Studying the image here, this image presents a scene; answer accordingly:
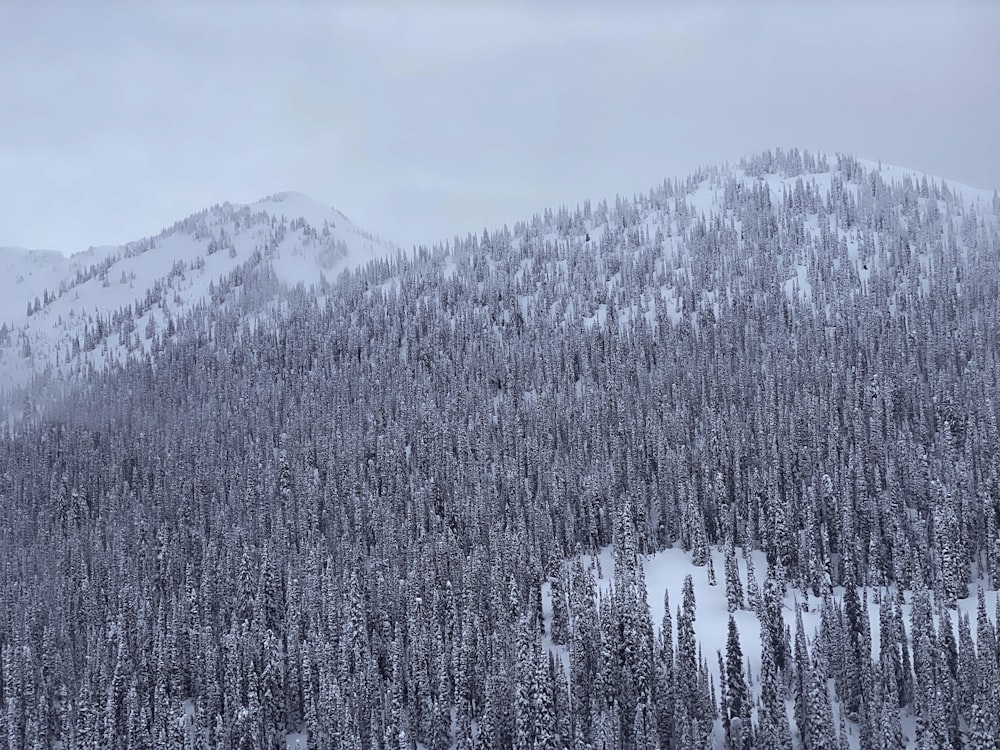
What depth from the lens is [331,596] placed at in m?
121

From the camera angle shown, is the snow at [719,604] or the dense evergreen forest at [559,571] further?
the snow at [719,604]

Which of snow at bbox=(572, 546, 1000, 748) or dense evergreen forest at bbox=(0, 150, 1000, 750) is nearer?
dense evergreen forest at bbox=(0, 150, 1000, 750)

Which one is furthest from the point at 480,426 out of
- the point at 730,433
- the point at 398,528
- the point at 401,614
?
the point at 401,614

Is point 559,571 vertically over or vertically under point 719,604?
over

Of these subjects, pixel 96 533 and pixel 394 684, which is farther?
pixel 96 533

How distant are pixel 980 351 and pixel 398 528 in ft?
418

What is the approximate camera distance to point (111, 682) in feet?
376

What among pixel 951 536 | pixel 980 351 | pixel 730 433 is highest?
pixel 980 351

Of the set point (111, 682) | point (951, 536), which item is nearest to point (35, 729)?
point (111, 682)

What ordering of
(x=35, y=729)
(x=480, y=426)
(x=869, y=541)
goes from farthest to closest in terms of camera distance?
(x=480, y=426), (x=869, y=541), (x=35, y=729)

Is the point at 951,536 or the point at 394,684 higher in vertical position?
the point at 951,536

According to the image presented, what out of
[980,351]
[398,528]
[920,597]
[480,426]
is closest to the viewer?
[920,597]

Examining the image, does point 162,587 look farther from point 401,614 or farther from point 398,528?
point 401,614

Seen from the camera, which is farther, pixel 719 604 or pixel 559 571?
pixel 559 571
